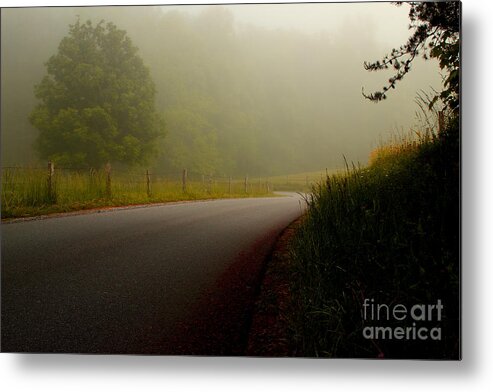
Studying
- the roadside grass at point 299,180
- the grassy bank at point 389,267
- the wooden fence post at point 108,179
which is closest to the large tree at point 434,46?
the grassy bank at point 389,267

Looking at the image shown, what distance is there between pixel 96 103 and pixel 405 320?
302cm

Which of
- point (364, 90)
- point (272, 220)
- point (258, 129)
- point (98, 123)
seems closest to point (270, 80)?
point (258, 129)

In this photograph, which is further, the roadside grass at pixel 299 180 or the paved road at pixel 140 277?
the roadside grass at pixel 299 180

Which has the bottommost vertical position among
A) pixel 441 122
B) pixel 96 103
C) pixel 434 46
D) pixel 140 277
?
pixel 140 277

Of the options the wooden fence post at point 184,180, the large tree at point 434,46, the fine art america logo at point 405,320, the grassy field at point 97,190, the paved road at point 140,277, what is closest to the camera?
the paved road at point 140,277

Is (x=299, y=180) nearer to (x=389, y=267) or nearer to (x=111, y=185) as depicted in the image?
(x=389, y=267)

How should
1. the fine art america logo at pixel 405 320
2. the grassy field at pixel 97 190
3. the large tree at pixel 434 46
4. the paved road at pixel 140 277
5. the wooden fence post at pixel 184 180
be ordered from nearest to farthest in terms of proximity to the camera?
the paved road at pixel 140 277
the fine art america logo at pixel 405 320
the large tree at pixel 434 46
the grassy field at pixel 97 190
the wooden fence post at pixel 184 180

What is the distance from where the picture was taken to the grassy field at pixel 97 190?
388 centimetres

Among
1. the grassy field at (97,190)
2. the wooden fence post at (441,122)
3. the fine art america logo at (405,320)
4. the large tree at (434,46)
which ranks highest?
the large tree at (434,46)

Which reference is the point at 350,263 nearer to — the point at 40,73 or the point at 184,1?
the point at 184,1

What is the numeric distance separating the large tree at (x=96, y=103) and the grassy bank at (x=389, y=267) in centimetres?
174

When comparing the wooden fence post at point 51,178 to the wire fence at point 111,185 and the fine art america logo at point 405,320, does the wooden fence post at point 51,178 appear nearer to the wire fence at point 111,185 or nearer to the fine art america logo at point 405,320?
the wire fence at point 111,185

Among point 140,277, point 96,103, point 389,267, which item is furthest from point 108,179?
point 389,267

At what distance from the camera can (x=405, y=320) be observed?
10.5ft
